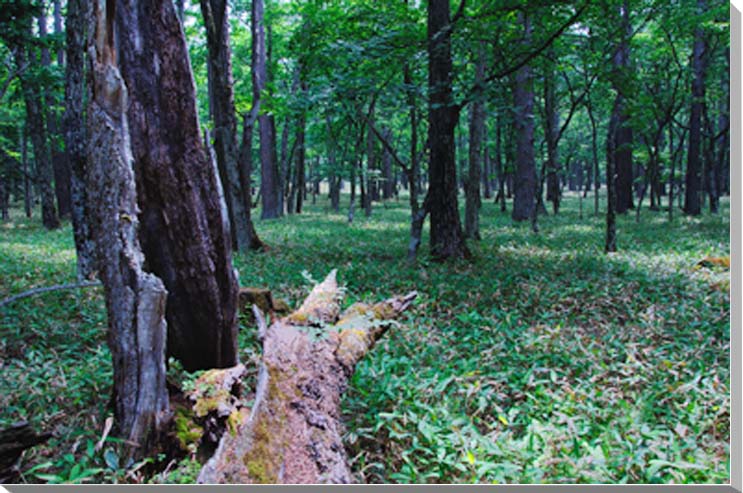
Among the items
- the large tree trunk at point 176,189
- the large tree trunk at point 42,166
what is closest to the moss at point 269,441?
the large tree trunk at point 176,189

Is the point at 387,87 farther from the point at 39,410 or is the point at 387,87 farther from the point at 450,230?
the point at 39,410

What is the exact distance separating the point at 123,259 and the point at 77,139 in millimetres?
4717

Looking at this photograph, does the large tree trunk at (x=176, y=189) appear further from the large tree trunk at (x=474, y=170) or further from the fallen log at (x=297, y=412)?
the large tree trunk at (x=474, y=170)

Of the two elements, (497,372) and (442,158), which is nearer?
(497,372)

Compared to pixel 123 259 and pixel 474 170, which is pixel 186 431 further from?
pixel 474 170

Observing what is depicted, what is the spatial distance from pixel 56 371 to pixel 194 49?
19810 mm

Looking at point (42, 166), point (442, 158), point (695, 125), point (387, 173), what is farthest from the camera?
point (387, 173)

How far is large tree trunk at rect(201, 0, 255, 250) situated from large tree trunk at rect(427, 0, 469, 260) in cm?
355

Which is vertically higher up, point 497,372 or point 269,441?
point 269,441

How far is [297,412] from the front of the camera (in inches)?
117

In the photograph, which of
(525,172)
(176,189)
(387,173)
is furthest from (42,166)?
(387,173)

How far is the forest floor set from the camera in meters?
2.84

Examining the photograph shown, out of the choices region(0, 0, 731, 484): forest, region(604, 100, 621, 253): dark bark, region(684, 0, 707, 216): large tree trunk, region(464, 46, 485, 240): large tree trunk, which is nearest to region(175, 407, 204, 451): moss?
region(0, 0, 731, 484): forest

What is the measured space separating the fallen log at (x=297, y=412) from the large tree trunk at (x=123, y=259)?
A: 51 centimetres
